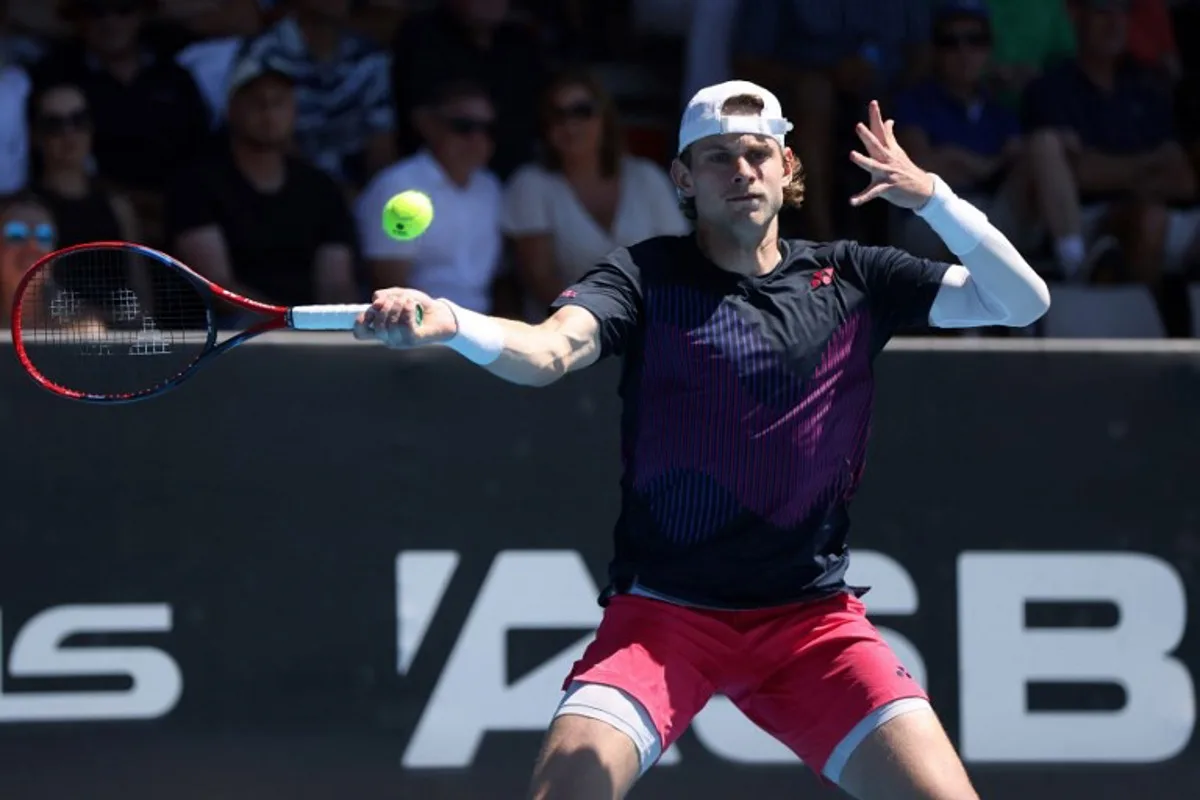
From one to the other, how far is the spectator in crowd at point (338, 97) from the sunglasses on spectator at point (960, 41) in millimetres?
2161

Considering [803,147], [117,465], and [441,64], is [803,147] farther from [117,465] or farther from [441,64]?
[117,465]

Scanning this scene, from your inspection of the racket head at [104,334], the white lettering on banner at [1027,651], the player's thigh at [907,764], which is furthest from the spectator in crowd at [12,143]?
the player's thigh at [907,764]

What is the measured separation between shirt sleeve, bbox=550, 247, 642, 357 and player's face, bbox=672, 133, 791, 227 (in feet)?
0.74

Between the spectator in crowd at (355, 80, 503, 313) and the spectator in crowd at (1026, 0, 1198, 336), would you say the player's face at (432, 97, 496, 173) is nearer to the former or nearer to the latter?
the spectator in crowd at (355, 80, 503, 313)

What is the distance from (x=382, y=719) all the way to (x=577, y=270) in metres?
1.90

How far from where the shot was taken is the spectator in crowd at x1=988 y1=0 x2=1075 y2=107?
8289 mm

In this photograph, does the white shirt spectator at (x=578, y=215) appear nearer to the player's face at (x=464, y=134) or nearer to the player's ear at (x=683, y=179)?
the player's face at (x=464, y=134)

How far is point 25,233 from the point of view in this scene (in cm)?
679

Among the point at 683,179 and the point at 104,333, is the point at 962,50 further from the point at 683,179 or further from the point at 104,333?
the point at 104,333

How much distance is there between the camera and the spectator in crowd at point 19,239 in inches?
264

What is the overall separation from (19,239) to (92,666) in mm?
1565

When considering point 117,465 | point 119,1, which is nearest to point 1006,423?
point 117,465

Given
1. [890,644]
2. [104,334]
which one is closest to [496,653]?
[890,644]

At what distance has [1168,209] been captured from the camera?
8.03m
